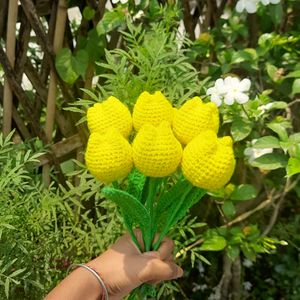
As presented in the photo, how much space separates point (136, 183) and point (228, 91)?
14.2 inches

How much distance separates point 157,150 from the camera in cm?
64

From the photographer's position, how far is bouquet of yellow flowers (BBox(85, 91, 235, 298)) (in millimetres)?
640

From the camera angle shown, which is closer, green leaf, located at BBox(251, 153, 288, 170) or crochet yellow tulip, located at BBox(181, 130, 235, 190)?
crochet yellow tulip, located at BBox(181, 130, 235, 190)

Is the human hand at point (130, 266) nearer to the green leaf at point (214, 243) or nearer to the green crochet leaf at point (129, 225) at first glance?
the green crochet leaf at point (129, 225)

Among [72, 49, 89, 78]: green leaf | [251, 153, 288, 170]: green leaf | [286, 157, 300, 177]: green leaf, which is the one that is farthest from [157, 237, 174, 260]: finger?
[72, 49, 89, 78]: green leaf

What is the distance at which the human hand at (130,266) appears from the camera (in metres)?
0.72

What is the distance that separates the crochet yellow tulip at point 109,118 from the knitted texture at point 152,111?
1 centimetres

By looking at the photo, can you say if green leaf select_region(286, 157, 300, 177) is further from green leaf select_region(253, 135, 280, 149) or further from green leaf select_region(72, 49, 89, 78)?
green leaf select_region(72, 49, 89, 78)

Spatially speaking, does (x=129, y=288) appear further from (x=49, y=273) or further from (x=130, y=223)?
(x=49, y=273)

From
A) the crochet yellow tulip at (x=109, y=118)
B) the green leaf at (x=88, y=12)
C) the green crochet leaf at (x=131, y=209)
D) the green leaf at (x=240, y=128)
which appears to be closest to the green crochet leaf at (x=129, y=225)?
the green crochet leaf at (x=131, y=209)

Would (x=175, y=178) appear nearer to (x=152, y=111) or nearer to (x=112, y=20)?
(x=152, y=111)

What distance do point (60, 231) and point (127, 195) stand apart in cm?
40

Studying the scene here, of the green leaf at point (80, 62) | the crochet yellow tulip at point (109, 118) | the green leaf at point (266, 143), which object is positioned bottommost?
the green leaf at point (266, 143)

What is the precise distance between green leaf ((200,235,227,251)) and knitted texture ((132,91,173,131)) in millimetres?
534
